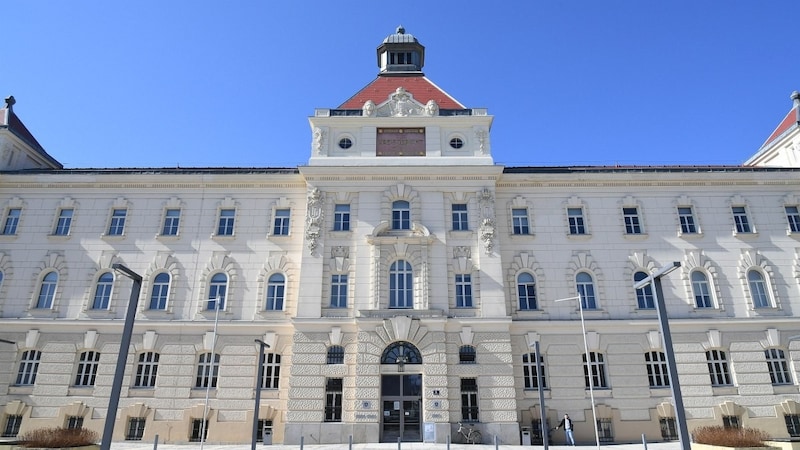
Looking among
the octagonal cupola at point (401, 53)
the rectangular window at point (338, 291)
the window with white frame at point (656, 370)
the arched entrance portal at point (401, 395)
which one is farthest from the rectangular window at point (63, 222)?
the window with white frame at point (656, 370)

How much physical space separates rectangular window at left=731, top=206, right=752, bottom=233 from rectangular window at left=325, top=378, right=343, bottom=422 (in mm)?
27422

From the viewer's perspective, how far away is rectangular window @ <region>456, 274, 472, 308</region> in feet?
96.8

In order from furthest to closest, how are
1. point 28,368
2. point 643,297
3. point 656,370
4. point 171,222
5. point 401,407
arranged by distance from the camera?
point 171,222 < point 643,297 < point 28,368 < point 656,370 < point 401,407

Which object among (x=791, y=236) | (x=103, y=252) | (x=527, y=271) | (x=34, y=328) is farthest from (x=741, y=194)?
(x=34, y=328)

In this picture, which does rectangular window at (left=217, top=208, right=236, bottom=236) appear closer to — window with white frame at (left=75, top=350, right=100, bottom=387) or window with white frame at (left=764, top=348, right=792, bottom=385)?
window with white frame at (left=75, top=350, right=100, bottom=387)

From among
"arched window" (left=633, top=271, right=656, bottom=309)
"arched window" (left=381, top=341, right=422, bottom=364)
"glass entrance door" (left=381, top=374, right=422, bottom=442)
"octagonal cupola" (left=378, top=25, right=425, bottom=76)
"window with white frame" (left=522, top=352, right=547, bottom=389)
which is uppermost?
"octagonal cupola" (left=378, top=25, right=425, bottom=76)

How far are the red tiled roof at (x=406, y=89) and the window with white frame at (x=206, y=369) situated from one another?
1865cm

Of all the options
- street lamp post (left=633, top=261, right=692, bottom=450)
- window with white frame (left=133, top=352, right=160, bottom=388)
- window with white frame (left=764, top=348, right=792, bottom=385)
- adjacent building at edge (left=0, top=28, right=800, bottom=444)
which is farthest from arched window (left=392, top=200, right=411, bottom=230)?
window with white frame (left=764, top=348, right=792, bottom=385)

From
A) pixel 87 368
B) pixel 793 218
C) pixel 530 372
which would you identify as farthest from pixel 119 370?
pixel 793 218

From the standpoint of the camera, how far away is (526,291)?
31.0 meters

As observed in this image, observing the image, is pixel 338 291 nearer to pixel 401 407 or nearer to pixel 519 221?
pixel 401 407

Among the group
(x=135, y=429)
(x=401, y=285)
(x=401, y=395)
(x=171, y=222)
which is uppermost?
(x=171, y=222)

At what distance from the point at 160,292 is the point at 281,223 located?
28.3ft

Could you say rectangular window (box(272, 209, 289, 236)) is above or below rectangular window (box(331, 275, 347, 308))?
above
